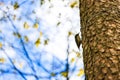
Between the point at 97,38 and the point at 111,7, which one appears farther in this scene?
the point at 111,7

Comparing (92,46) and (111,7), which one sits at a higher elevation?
(111,7)

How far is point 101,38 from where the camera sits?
171 centimetres

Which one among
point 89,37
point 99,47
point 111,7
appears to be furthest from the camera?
point 111,7

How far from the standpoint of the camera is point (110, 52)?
158 cm

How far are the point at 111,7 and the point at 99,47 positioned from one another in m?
0.50

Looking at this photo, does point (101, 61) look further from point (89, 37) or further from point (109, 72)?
point (89, 37)

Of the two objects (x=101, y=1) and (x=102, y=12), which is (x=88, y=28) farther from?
(x=101, y=1)

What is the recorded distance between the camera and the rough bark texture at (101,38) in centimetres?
150

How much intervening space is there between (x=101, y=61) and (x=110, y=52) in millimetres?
95

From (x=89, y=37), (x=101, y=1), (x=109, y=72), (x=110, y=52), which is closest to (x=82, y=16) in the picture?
(x=101, y=1)

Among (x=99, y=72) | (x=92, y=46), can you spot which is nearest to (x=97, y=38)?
(x=92, y=46)

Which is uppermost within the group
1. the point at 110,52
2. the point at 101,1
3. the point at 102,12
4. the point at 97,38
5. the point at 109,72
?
the point at 101,1

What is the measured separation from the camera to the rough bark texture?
1496 mm

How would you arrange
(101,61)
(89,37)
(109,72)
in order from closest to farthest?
(109,72) < (101,61) < (89,37)
